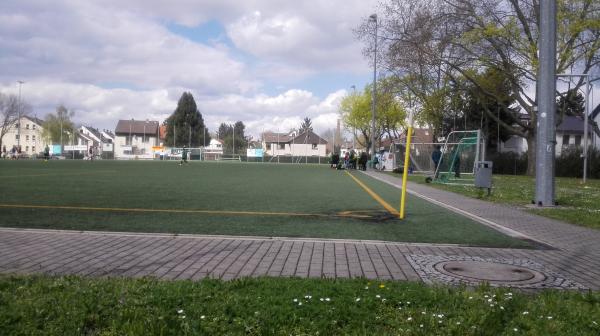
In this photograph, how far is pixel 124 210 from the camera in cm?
965

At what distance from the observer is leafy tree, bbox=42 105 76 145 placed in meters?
108

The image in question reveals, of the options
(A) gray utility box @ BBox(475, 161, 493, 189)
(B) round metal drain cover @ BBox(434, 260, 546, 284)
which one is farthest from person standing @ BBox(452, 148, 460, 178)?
(B) round metal drain cover @ BBox(434, 260, 546, 284)

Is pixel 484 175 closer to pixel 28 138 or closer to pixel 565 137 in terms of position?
pixel 565 137

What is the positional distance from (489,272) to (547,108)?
814 cm

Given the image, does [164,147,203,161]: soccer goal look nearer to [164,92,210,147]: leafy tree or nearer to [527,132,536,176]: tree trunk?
[164,92,210,147]: leafy tree

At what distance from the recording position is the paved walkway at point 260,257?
481cm

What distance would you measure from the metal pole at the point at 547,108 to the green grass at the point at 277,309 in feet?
27.1

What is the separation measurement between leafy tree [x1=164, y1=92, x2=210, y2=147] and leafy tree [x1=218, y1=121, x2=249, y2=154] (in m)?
15.7

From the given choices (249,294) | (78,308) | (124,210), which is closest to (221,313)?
(249,294)

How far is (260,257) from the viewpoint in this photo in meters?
5.51

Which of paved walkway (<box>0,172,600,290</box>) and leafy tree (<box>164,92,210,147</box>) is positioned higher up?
leafy tree (<box>164,92,210,147</box>)

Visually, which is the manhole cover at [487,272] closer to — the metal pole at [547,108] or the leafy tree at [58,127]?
the metal pole at [547,108]

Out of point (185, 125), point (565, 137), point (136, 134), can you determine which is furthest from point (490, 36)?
point (136, 134)

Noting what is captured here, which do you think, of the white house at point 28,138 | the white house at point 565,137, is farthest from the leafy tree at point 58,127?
the white house at point 565,137
